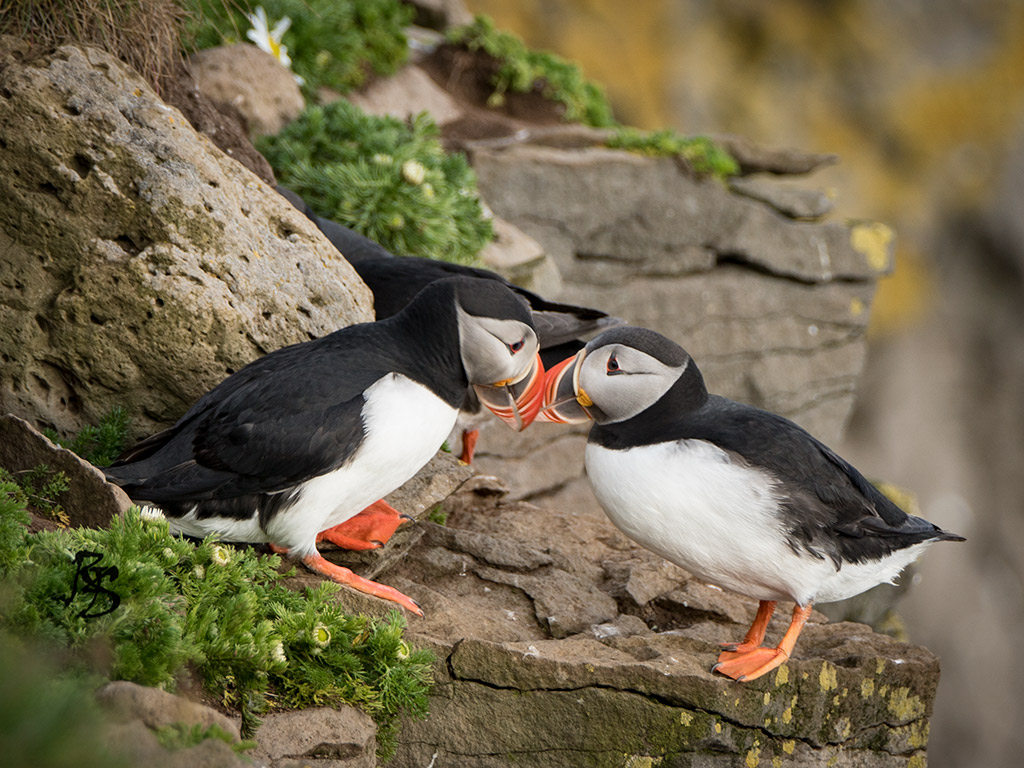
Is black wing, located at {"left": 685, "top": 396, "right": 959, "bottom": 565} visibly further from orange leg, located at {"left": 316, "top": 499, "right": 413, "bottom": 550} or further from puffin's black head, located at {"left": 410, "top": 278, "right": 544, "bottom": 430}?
orange leg, located at {"left": 316, "top": 499, "right": 413, "bottom": 550}

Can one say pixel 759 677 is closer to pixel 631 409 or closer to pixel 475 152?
pixel 631 409

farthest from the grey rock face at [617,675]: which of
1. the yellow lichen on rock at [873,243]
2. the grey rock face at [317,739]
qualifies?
the yellow lichen on rock at [873,243]

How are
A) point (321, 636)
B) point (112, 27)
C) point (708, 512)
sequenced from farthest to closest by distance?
point (112, 27)
point (708, 512)
point (321, 636)

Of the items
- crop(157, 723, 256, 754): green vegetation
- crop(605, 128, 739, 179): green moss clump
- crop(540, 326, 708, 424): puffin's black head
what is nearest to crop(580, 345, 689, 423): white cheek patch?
crop(540, 326, 708, 424): puffin's black head

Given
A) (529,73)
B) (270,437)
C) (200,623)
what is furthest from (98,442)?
(529,73)

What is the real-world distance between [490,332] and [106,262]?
1794 mm

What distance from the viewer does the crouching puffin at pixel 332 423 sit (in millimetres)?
3623

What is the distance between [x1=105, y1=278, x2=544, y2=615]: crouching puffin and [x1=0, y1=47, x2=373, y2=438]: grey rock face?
561mm

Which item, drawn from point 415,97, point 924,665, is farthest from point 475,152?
point 924,665

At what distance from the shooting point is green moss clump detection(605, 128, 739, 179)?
Answer: 9.38 m

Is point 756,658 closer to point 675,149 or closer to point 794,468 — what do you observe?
point 794,468

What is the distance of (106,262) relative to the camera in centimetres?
432

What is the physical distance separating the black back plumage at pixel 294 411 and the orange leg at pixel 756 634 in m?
1.45

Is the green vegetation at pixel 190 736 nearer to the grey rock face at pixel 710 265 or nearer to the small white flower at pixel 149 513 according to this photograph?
the small white flower at pixel 149 513
